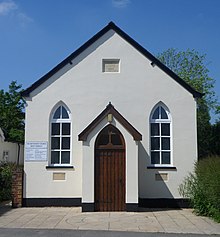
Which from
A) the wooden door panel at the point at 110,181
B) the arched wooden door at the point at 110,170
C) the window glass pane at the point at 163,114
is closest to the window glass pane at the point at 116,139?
the arched wooden door at the point at 110,170

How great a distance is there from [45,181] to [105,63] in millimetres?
5754

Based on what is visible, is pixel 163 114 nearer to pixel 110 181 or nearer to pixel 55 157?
pixel 110 181

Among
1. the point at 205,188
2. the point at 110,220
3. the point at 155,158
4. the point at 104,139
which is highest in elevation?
the point at 104,139

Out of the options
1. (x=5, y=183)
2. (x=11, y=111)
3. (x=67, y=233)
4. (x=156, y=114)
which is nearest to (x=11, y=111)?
(x=11, y=111)

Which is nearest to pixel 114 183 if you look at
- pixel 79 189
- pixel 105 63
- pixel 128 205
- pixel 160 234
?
pixel 128 205

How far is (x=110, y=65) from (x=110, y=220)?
7.06 meters

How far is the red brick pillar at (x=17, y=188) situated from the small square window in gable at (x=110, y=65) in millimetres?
5768

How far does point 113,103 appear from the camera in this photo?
634 inches

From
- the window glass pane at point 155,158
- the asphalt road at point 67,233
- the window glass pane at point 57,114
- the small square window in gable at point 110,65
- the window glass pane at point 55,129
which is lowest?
the asphalt road at point 67,233

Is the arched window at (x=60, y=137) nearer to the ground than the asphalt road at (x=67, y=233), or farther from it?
farther from it

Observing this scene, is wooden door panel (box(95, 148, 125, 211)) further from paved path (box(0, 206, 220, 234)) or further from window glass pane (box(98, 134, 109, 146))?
paved path (box(0, 206, 220, 234))

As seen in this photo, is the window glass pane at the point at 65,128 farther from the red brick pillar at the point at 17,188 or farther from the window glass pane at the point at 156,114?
the window glass pane at the point at 156,114

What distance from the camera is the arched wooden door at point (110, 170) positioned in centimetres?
1433

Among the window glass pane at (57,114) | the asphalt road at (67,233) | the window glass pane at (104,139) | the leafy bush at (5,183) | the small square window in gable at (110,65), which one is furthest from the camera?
the leafy bush at (5,183)
